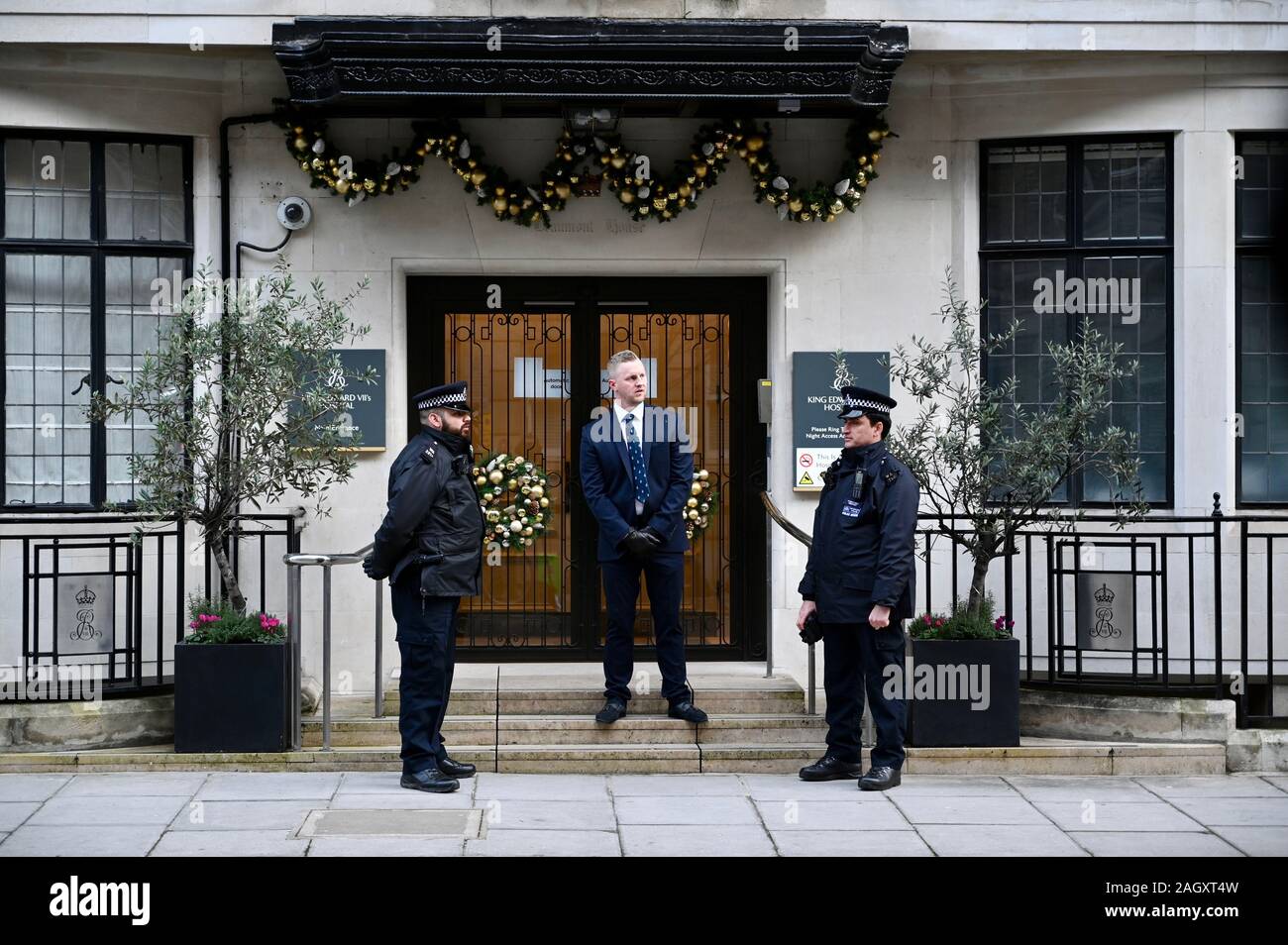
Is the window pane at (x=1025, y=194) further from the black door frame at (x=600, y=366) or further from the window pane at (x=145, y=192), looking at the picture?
the window pane at (x=145, y=192)

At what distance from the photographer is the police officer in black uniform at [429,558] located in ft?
26.1

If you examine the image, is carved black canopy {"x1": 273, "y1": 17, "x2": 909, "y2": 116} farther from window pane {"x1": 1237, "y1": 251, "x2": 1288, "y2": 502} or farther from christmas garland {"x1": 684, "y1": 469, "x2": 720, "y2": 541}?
window pane {"x1": 1237, "y1": 251, "x2": 1288, "y2": 502}

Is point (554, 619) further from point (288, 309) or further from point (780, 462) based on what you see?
point (288, 309)

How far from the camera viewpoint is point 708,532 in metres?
10.7

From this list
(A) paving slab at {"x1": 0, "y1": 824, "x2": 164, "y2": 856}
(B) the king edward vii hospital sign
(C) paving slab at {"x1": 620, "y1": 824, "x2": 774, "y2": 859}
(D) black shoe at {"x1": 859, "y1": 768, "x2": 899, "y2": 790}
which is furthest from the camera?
(B) the king edward vii hospital sign

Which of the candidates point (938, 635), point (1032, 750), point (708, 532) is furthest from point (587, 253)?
point (1032, 750)

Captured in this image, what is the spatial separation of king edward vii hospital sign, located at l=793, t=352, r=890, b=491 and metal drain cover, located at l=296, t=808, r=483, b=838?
3679mm

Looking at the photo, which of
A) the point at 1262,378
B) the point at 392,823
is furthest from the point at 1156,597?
the point at 392,823

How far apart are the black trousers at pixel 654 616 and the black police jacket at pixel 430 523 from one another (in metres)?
1.08

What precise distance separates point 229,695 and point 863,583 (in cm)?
353

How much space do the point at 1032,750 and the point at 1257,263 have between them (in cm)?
383

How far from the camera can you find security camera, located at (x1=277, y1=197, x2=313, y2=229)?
10.2m

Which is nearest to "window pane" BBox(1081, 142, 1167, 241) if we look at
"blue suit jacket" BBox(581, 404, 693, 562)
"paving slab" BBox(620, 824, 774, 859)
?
"blue suit jacket" BBox(581, 404, 693, 562)

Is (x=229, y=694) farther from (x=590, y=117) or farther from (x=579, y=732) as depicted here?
(x=590, y=117)
